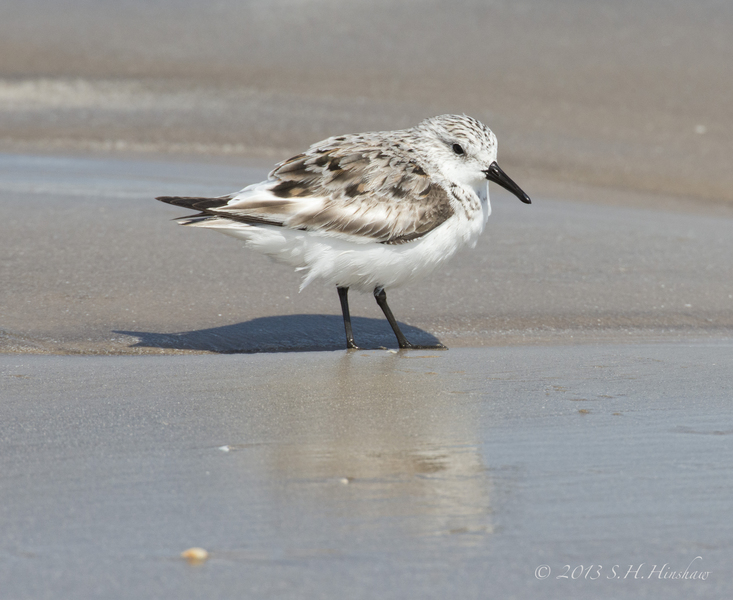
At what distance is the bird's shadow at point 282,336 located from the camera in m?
4.66

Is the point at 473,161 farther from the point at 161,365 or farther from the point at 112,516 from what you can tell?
the point at 112,516

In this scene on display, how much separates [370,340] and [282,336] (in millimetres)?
497

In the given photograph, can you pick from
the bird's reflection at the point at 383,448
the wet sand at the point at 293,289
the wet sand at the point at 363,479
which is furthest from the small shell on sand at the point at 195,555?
the wet sand at the point at 293,289

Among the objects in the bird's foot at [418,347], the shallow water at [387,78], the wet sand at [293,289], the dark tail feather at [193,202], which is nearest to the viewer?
the dark tail feather at [193,202]

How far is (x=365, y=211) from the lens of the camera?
4.54m

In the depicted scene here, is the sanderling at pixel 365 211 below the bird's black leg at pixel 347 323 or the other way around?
the other way around

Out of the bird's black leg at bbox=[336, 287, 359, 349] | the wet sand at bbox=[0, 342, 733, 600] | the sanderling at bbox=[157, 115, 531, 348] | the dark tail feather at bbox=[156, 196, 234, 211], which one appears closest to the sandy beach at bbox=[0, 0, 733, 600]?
the wet sand at bbox=[0, 342, 733, 600]

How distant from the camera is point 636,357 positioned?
4340 millimetres

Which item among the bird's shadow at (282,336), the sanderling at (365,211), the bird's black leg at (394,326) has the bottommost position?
the bird's shadow at (282,336)

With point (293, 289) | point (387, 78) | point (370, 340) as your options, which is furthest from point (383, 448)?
point (387, 78)

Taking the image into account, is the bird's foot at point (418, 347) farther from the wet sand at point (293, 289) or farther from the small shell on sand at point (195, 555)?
the small shell on sand at point (195, 555)

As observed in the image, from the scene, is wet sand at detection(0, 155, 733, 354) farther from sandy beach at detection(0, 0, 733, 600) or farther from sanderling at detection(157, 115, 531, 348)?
sanderling at detection(157, 115, 531, 348)

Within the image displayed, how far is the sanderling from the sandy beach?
1.46ft

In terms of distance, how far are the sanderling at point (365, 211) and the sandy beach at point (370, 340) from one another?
445 mm
